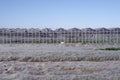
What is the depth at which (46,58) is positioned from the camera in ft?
57.6

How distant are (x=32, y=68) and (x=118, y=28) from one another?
29715 millimetres

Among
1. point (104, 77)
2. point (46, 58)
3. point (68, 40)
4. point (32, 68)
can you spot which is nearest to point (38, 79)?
point (104, 77)

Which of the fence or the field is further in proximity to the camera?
the fence

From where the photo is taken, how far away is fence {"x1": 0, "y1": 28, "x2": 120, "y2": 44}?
36.9 metres

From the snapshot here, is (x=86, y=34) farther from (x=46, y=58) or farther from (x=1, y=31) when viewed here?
(x=46, y=58)

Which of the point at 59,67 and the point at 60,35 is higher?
the point at 60,35

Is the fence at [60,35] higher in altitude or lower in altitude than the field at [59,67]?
higher

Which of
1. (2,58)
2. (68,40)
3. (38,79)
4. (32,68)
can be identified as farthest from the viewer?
(68,40)

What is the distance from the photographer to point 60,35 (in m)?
40.3

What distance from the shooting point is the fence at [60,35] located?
36906mm

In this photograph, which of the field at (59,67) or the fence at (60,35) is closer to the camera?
the field at (59,67)

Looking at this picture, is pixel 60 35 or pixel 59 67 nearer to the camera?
pixel 59 67

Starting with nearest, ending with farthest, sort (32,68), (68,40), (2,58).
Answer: (32,68)
(2,58)
(68,40)

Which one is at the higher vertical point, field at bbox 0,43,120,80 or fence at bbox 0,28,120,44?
fence at bbox 0,28,120,44
